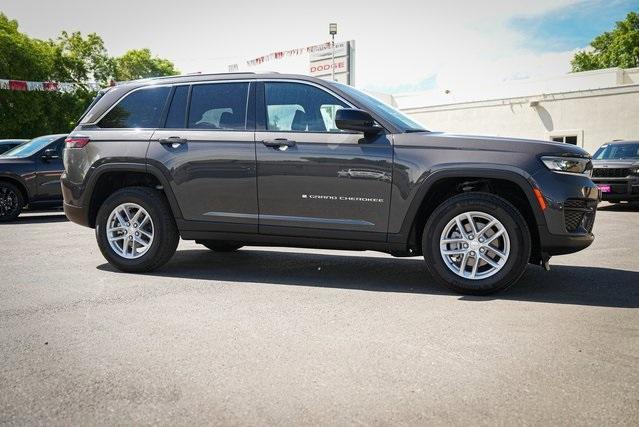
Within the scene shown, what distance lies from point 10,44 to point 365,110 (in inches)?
1760

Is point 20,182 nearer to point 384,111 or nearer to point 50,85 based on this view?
point 384,111

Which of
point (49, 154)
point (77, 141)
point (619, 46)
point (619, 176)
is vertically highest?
point (619, 46)

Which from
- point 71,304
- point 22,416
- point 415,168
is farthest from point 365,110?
point 22,416

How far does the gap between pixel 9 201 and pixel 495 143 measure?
981 centimetres

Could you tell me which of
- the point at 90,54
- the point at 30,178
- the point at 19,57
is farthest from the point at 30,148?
the point at 90,54

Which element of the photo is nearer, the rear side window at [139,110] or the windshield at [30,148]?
the rear side window at [139,110]

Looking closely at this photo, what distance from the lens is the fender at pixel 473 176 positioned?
15.1 ft

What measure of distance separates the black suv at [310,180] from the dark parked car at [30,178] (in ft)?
19.6

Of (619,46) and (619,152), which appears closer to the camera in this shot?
(619,152)

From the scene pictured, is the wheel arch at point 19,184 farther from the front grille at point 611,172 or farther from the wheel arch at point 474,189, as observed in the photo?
the front grille at point 611,172

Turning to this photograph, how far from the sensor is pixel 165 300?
455 cm

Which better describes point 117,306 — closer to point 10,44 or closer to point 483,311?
point 483,311

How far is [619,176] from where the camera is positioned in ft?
44.4

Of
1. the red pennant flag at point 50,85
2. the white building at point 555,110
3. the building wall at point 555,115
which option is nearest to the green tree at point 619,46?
the white building at point 555,110
